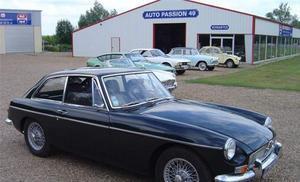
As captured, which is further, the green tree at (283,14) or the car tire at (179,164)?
the green tree at (283,14)

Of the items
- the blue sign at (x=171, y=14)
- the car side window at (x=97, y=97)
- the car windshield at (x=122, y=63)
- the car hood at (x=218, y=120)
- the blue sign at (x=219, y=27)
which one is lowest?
the car hood at (x=218, y=120)

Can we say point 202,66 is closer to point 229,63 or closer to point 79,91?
point 229,63

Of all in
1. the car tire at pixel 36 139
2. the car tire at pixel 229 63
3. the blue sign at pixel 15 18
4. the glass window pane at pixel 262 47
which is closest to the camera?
the car tire at pixel 36 139

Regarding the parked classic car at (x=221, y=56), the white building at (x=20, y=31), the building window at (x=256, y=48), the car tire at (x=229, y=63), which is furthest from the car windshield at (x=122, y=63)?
the white building at (x=20, y=31)

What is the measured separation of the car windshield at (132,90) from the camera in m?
5.56

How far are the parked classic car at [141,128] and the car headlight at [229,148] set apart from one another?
0.01 meters

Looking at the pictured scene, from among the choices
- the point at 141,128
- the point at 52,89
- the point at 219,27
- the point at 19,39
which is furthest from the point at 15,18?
the point at 141,128

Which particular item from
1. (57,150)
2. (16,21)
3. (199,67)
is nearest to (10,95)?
(57,150)

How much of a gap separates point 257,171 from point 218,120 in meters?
0.78

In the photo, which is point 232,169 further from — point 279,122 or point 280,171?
point 279,122

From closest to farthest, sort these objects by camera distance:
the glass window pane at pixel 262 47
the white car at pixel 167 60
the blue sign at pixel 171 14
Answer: the white car at pixel 167 60 < the blue sign at pixel 171 14 < the glass window pane at pixel 262 47

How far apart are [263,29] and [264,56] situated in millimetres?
2825

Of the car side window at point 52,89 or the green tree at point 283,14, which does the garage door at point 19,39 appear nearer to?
the car side window at point 52,89

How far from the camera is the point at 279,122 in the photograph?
9195mm
